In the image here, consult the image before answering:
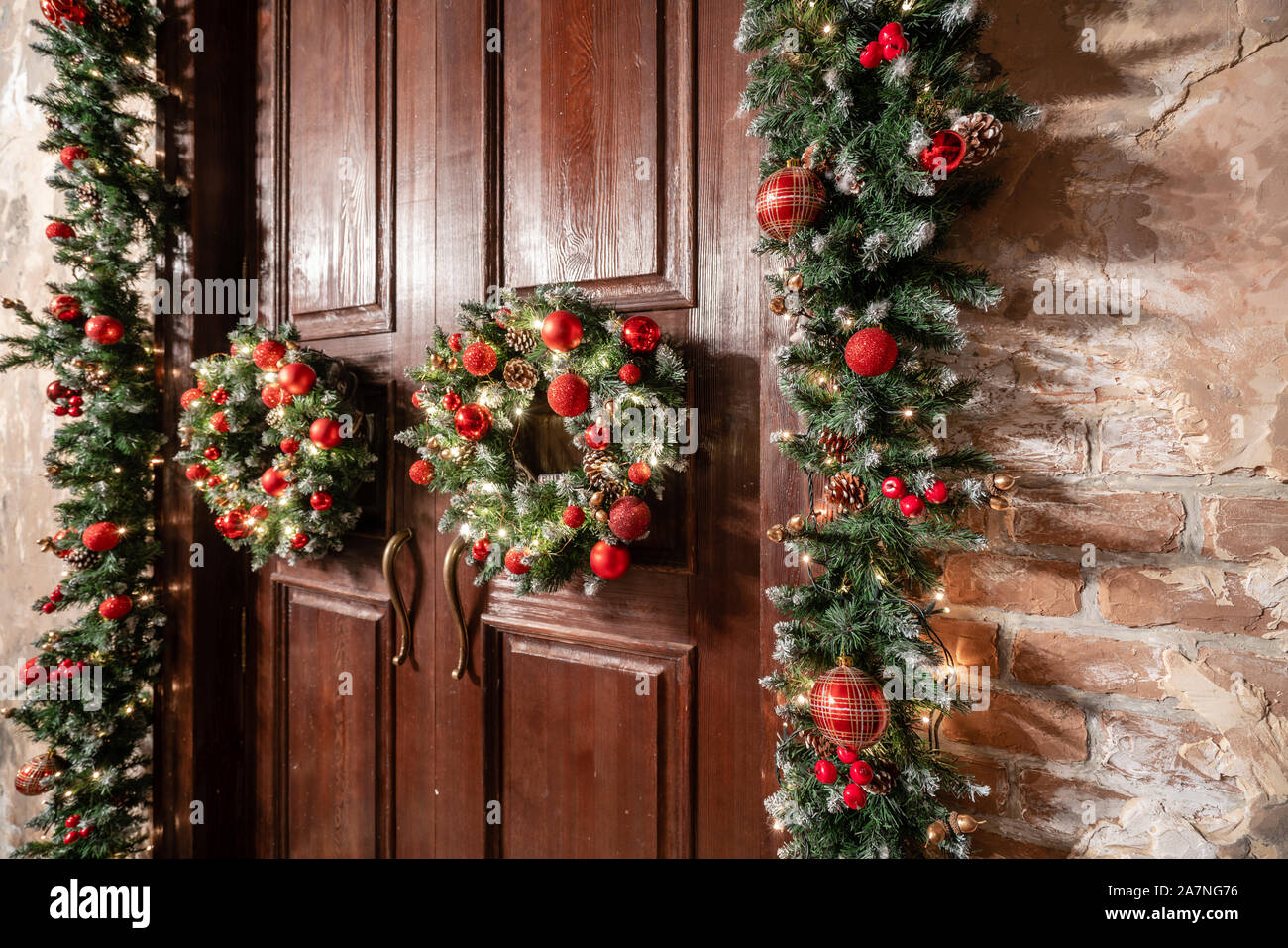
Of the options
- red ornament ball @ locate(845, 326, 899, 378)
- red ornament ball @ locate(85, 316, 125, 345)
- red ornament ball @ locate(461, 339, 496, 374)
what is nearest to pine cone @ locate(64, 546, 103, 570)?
red ornament ball @ locate(85, 316, 125, 345)

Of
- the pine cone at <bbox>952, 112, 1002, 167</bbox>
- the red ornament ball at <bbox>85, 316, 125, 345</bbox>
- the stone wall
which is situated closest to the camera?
the pine cone at <bbox>952, 112, 1002, 167</bbox>

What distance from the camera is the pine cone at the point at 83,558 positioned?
1288 millimetres

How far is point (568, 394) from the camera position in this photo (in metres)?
0.81

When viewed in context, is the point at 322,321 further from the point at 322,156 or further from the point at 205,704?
the point at 205,704

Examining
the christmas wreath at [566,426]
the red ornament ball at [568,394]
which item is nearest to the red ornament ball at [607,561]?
the christmas wreath at [566,426]

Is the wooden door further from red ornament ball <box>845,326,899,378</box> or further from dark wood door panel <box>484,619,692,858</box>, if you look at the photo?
red ornament ball <box>845,326,899,378</box>

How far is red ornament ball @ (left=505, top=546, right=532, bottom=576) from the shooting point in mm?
870

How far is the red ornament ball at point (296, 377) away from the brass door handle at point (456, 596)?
43cm

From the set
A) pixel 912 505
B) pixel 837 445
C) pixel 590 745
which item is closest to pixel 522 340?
pixel 837 445

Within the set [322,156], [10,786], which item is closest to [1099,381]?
[322,156]

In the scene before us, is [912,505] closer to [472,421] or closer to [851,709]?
[851,709]

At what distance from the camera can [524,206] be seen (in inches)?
42.5

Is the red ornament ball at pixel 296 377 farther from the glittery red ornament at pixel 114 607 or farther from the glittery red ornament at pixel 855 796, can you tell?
the glittery red ornament at pixel 855 796

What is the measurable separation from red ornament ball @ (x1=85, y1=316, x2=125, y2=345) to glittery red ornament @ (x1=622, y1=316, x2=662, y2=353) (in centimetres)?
138
